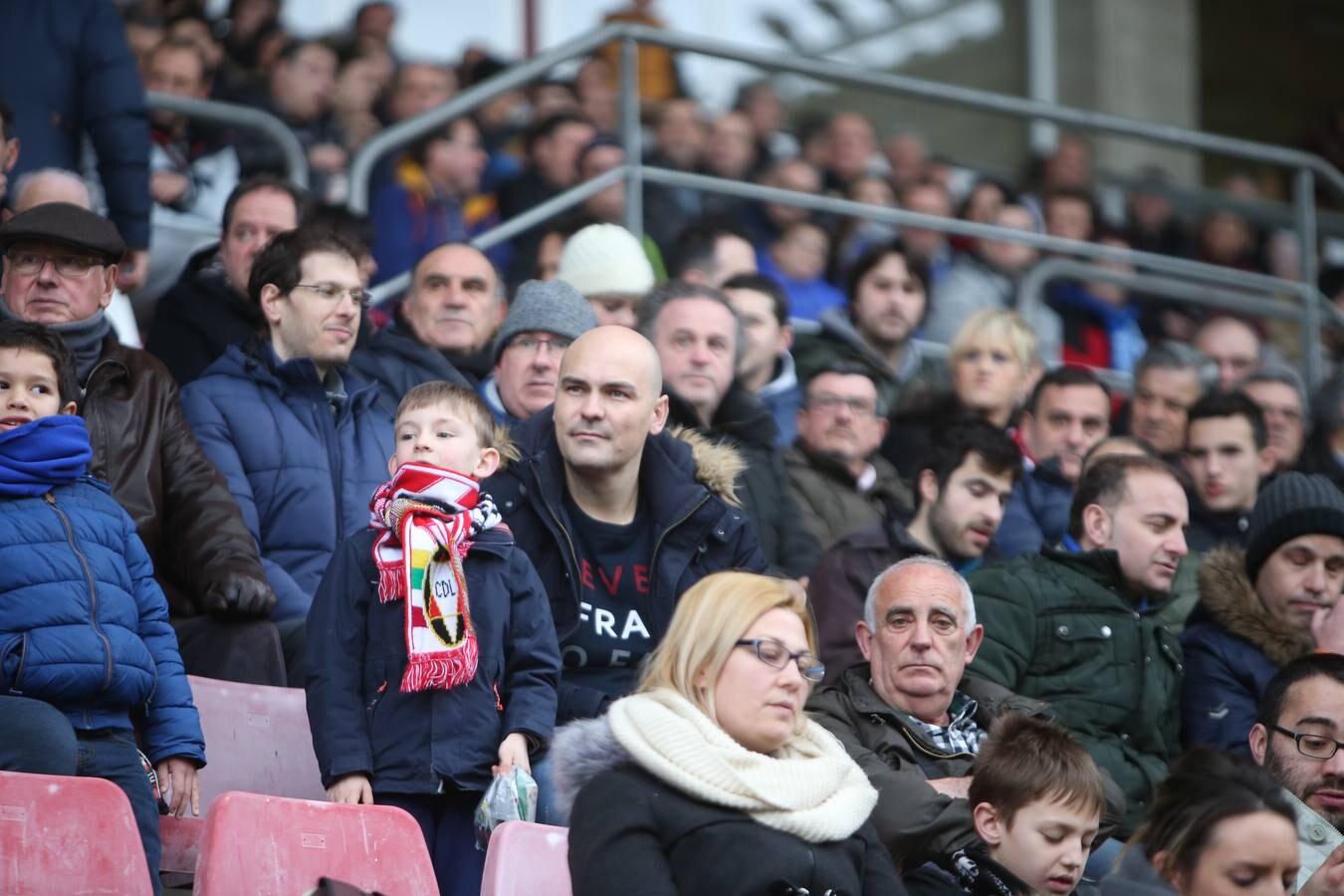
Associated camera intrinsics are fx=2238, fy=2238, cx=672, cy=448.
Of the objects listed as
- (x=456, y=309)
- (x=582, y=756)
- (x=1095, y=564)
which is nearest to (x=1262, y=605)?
(x=1095, y=564)

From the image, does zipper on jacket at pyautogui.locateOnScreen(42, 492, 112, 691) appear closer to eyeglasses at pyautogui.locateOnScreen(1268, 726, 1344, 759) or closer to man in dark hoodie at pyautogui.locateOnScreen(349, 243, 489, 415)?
man in dark hoodie at pyautogui.locateOnScreen(349, 243, 489, 415)

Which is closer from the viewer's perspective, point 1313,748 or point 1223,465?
point 1313,748

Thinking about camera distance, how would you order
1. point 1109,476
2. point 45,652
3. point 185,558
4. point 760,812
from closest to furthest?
1. point 760,812
2. point 45,652
3. point 185,558
4. point 1109,476

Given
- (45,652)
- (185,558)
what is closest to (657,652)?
(45,652)

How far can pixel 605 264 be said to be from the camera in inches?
321

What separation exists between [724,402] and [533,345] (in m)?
0.82

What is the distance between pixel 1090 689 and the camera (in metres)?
6.61

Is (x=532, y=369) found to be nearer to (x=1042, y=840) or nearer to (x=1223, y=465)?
(x=1042, y=840)

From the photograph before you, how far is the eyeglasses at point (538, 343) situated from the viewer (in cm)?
714

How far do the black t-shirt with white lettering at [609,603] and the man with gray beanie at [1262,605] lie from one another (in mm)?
1976

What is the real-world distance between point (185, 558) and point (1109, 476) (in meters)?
2.95

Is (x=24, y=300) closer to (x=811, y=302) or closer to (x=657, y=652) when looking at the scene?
(x=657, y=652)

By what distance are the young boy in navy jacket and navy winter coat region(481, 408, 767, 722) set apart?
1.41ft

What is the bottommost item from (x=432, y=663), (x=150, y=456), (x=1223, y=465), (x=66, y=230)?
(x=432, y=663)
